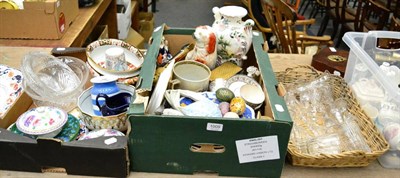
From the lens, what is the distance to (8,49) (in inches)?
54.1

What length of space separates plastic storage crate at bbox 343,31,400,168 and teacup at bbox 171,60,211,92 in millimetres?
435

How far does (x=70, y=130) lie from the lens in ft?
3.14

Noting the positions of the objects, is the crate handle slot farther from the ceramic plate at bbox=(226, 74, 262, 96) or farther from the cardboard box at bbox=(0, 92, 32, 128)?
the cardboard box at bbox=(0, 92, 32, 128)

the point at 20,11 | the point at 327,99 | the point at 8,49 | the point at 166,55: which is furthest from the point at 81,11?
the point at 327,99

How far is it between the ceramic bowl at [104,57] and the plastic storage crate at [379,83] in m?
0.65

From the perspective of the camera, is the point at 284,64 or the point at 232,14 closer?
the point at 232,14

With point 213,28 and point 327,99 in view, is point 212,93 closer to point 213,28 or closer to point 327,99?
point 213,28

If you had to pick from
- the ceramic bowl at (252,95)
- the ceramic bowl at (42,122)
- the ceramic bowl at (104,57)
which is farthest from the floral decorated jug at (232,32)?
the ceramic bowl at (42,122)

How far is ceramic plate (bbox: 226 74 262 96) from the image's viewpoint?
1.03 meters

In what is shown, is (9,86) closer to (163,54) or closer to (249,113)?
(163,54)

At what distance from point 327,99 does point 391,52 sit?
10.8 inches

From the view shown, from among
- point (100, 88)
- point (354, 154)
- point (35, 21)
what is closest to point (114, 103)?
point (100, 88)

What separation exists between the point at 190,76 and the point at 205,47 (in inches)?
4.0

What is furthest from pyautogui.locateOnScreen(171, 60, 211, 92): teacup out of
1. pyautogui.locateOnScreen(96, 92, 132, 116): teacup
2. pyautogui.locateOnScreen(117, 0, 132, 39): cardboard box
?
pyautogui.locateOnScreen(117, 0, 132, 39): cardboard box
